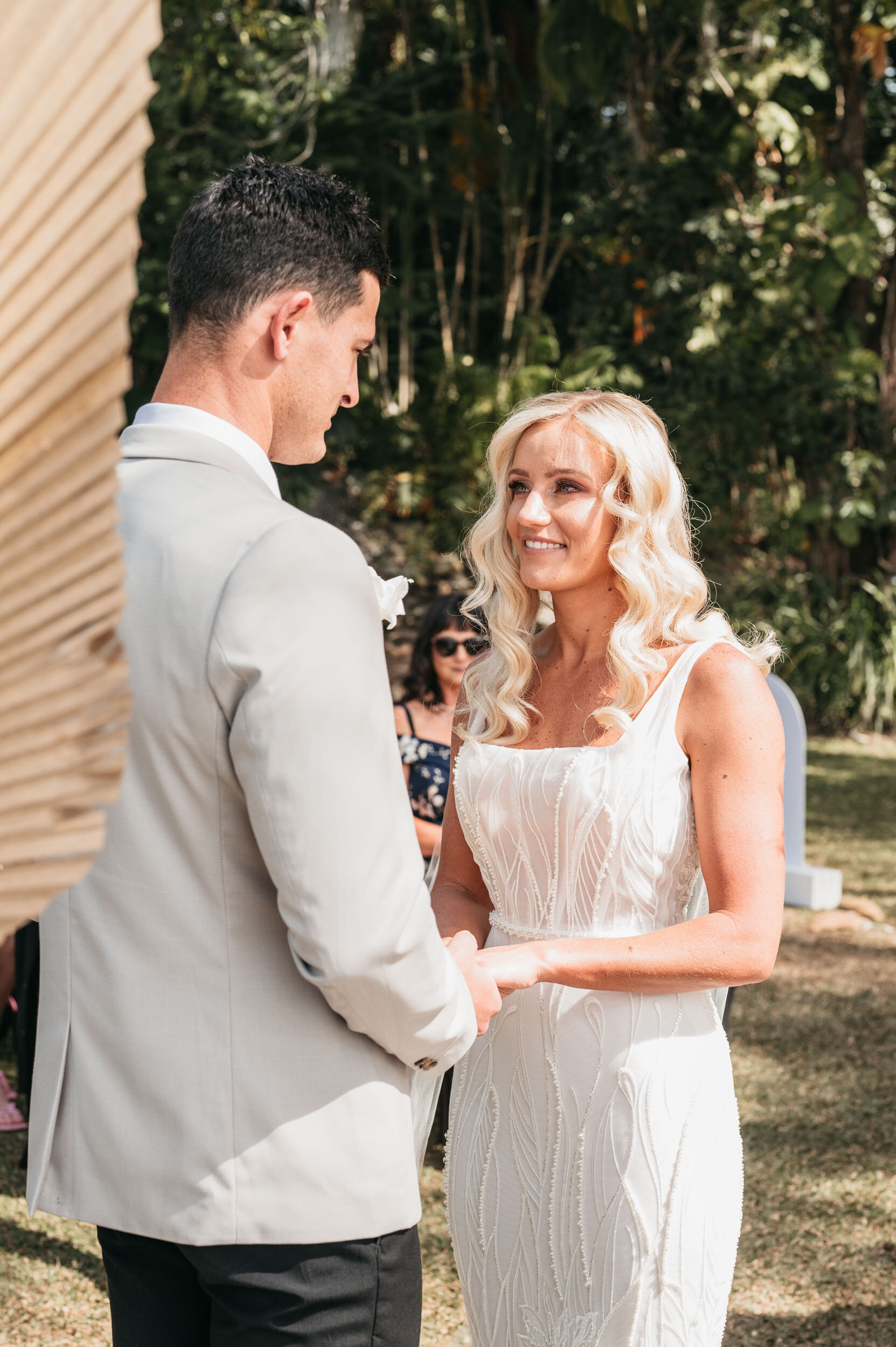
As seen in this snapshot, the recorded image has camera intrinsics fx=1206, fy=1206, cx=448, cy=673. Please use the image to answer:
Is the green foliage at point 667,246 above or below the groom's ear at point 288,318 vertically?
above

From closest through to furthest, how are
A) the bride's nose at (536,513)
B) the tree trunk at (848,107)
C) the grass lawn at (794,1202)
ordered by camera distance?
the bride's nose at (536,513)
the grass lawn at (794,1202)
the tree trunk at (848,107)

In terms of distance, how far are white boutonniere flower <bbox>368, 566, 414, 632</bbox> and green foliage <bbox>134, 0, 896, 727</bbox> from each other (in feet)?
38.5

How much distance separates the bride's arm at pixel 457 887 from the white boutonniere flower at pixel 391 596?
2.16ft

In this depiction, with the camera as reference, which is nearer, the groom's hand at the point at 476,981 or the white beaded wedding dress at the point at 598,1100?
the groom's hand at the point at 476,981

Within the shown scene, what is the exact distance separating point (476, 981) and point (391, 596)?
605 millimetres

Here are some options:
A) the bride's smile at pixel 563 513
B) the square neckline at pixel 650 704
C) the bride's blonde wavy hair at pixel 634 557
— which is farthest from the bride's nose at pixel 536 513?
the square neckline at pixel 650 704

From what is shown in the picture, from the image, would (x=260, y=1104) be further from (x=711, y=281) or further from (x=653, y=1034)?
(x=711, y=281)

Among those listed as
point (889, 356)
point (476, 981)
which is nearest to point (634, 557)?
point (476, 981)

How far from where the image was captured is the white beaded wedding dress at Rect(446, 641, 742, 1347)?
7.00 feet

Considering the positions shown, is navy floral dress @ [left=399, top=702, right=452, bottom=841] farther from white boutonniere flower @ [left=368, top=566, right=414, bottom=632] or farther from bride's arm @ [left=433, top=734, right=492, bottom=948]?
white boutonniere flower @ [left=368, top=566, right=414, bottom=632]

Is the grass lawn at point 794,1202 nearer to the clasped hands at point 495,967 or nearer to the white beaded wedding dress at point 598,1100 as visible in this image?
the white beaded wedding dress at point 598,1100

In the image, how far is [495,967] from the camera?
200 cm

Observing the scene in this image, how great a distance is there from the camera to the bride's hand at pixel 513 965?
2.00 m

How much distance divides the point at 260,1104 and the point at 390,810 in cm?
37
